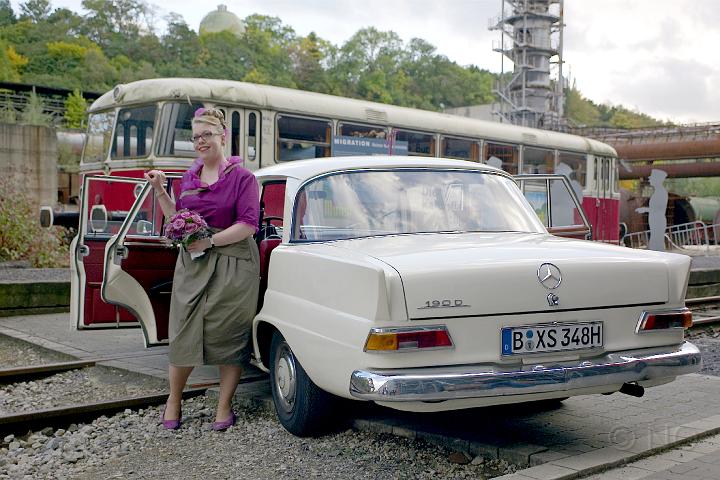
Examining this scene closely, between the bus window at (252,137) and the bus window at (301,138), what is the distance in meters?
0.39

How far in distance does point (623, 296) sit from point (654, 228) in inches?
519

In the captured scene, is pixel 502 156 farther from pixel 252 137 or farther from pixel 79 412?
pixel 79 412

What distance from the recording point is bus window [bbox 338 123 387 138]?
582 inches

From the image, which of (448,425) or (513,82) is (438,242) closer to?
(448,425)

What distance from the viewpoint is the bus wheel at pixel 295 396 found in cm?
516

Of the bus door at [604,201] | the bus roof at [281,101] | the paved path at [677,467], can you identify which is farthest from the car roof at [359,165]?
the bus door at [604,201]

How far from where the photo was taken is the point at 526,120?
8006 cm

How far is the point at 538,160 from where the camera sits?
19.3 meters

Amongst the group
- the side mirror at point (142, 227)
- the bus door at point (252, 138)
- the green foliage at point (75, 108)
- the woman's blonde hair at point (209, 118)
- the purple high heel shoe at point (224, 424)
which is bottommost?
the purple high heel shoe at point (224, 424)

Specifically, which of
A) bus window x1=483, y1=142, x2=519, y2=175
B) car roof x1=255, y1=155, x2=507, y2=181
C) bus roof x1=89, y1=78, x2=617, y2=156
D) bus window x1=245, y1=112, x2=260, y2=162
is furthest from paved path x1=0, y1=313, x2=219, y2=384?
bus window x1=483, y1=142, x2=519, y2=175

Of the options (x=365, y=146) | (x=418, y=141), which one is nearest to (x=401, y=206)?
(x=365, y=146)

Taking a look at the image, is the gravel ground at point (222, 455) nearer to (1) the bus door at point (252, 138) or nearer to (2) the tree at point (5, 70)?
(1) the bus door at point (252, 138)

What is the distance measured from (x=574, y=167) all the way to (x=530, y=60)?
211 ft

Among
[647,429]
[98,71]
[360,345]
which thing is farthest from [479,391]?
[98,71]
